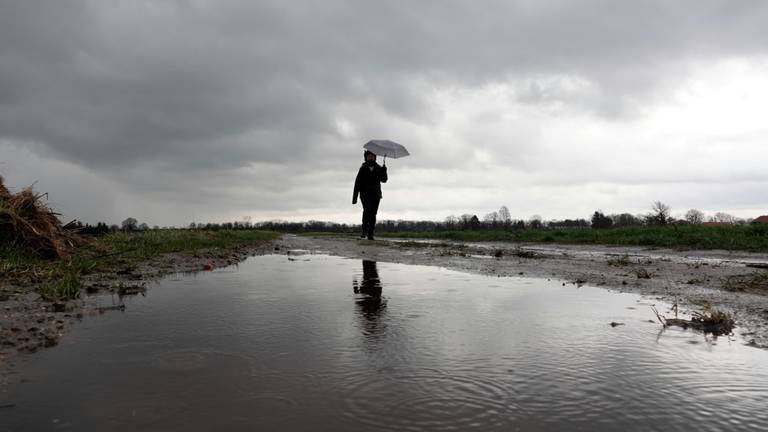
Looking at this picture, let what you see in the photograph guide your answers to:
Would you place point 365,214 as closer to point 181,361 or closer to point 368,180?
point 368,180

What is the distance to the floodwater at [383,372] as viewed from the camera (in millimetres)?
1593

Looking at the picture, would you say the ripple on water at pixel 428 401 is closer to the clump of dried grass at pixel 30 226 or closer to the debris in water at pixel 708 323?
the debris in water at pixel 708 323

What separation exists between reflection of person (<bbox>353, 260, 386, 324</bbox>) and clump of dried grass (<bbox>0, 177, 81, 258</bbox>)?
423 cm

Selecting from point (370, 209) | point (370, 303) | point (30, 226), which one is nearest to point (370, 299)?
point (370, 303)

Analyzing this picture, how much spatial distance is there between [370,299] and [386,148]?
10.5 m

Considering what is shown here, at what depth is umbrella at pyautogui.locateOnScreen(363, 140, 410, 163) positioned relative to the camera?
14.2 metres

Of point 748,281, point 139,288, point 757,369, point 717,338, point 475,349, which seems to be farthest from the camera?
point 748,281

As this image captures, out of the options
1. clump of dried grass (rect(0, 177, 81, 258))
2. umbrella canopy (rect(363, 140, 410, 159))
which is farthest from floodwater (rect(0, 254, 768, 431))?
umbrella canopy (rect(363, 140, 410, 159))

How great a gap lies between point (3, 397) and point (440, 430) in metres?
1.61

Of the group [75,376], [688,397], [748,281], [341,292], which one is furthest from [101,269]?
[748,281]

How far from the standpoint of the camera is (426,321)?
10.3ft

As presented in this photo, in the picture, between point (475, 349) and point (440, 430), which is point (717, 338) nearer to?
point (475, 349)

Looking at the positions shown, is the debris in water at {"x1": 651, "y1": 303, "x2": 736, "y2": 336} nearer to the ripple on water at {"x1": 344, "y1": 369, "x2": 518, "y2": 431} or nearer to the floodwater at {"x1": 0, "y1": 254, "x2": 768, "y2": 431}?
the floodwater at {"x1": 0, "y1": 254, "x2": 768, "y2": 431}

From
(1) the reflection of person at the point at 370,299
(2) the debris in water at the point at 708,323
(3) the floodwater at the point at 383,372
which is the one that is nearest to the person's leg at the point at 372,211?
(1) the reflection of person at the point at 370,299
